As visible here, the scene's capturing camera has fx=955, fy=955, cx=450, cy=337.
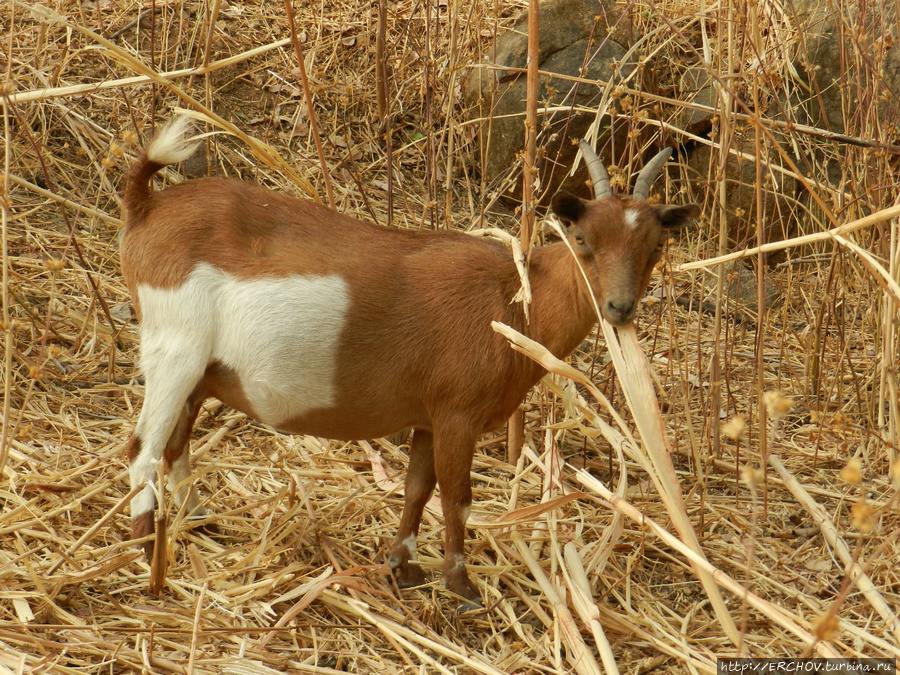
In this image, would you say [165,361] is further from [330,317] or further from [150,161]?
[150,161]

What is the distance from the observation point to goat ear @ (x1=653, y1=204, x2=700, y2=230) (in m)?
3.28

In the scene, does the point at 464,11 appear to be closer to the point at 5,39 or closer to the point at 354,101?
the point at 354,101

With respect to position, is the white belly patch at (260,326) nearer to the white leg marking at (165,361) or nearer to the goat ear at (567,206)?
the white leg marking at (165,361)

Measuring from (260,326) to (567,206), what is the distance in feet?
3.86

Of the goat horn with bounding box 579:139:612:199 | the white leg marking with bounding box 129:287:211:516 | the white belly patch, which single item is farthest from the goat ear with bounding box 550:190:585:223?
the white leg marking with bounding box 129:287:211:516

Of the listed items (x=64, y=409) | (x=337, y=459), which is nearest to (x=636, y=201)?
(x=337, y=459)

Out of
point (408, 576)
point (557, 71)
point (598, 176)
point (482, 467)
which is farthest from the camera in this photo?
point (557, 71)

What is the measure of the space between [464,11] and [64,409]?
4091 millimetres

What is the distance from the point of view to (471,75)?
6.85m

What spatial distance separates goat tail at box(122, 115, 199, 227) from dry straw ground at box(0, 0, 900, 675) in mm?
203

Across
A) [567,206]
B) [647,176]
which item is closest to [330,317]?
[567,206]

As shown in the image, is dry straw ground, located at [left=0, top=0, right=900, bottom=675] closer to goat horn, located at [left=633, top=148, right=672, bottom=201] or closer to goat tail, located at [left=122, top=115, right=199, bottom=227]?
goat tail, located at [left=122, top=115, right=199, bottom=227]

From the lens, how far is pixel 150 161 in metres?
3.56

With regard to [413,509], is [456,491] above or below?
above
